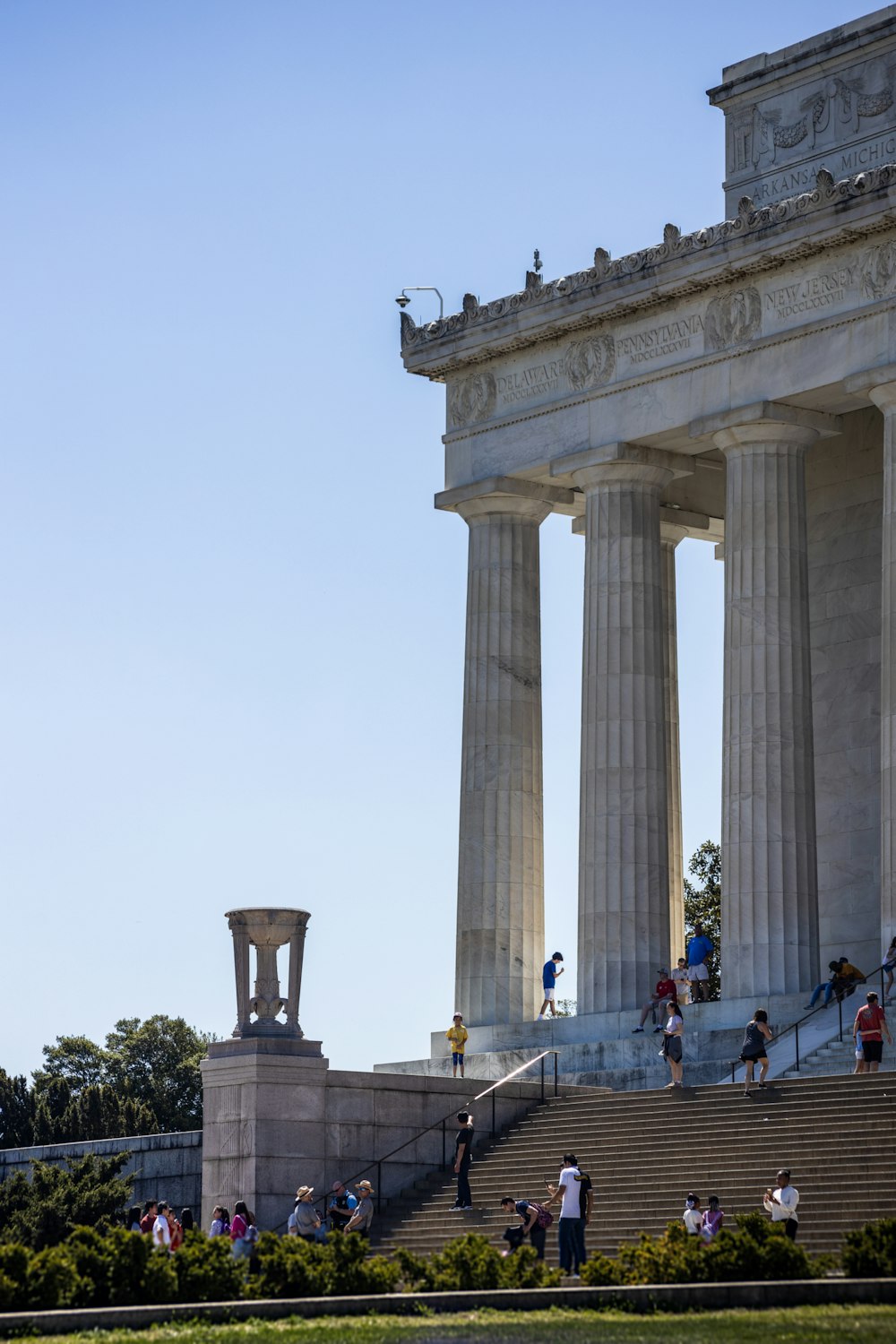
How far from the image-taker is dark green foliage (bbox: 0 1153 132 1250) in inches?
2076

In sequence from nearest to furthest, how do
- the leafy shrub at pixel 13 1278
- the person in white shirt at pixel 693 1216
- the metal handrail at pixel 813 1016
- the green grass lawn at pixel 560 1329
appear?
the green grass lawn at pixel 560 1329 < the leafy shrub at pixel 13 1278 < the person in white shirt at pixel 693 1216 < the metal handrail at pixel 813 1016

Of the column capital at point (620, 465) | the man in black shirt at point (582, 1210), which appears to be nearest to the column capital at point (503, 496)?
the column capital at point (620, 465)

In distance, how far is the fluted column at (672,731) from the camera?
66.6m

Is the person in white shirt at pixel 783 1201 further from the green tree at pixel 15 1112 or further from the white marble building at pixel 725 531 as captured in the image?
the green tree at pixel 15 1112

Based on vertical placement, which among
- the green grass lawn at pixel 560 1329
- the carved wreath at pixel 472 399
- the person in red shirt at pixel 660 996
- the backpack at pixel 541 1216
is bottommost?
the green grass lawn at pixel 560 1329

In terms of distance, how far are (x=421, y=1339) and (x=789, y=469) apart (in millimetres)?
35597

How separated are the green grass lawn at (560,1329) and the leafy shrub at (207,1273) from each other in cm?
202

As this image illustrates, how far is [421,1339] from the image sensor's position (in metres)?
30.5

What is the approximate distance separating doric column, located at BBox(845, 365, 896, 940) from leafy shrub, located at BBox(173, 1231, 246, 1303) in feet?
79.4

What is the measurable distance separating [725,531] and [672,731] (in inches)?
321

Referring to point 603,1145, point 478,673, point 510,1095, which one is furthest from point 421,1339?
point 478,673

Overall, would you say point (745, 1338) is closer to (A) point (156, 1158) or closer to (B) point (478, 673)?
(A) point (156, 1158)

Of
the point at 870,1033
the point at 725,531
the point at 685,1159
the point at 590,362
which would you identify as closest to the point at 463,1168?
the point at 685,1159

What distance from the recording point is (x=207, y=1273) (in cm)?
3544
